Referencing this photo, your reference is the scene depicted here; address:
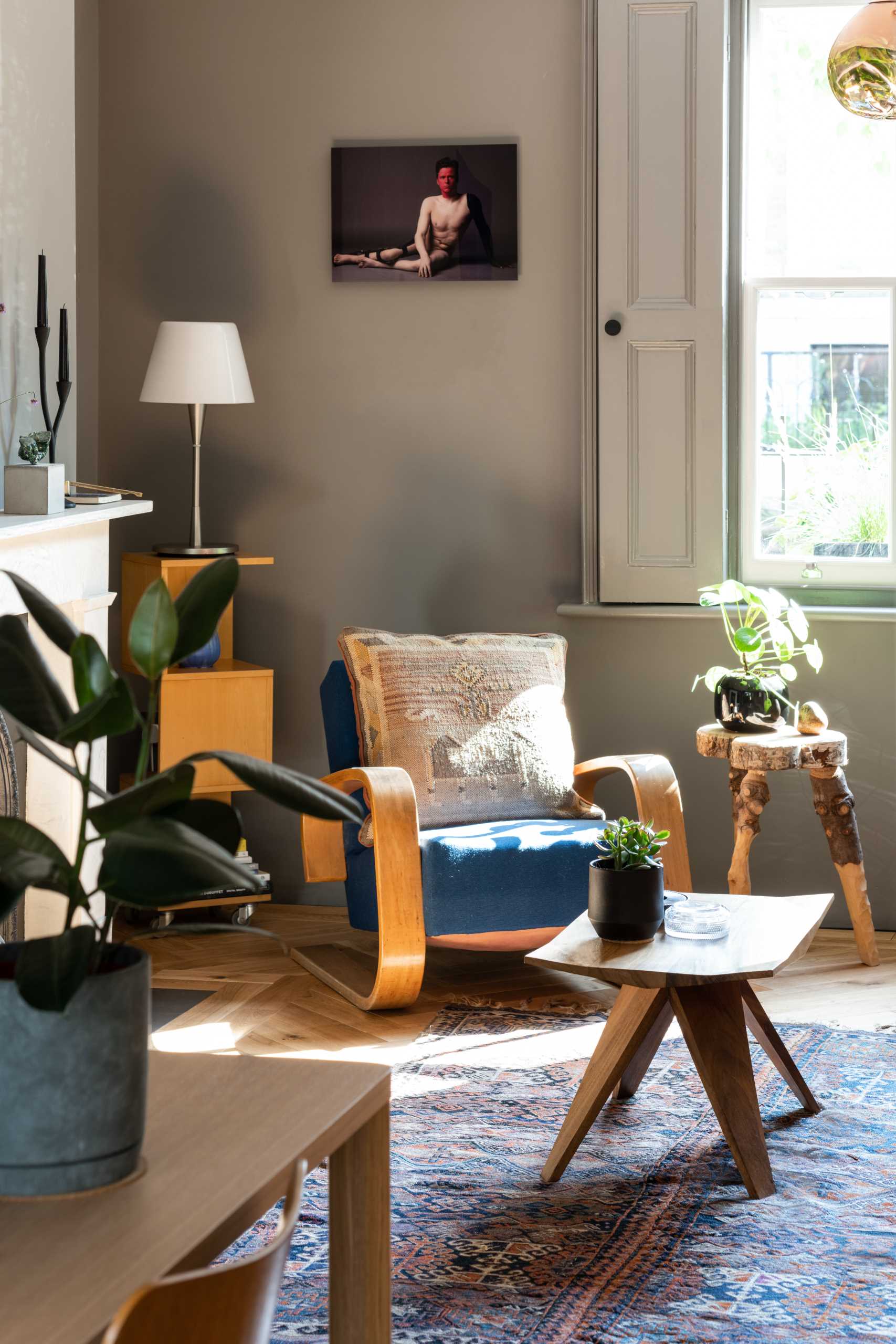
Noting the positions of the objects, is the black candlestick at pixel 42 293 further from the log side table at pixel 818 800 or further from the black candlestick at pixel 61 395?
the log side table at pixel 818 800

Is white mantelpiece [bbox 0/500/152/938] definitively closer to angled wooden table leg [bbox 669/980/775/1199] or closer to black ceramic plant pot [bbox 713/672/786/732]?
angled wooden table leg [bbox 669/980/775/1199]

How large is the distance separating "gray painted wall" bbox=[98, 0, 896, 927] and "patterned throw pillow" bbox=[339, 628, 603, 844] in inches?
24.7

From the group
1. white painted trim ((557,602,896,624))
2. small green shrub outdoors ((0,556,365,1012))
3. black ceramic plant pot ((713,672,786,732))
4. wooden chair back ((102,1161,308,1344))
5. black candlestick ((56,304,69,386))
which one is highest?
black candlestick ((56,304,69,386))

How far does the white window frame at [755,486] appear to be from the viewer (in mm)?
4695

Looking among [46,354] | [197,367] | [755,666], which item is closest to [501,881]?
[755,666]

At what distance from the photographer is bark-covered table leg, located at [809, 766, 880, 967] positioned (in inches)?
168

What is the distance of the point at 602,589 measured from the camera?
4.80 metres

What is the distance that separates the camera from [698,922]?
2.92 meters

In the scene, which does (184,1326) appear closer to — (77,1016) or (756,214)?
(77,1016)

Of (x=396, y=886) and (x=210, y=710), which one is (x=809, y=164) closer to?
(x=210, y=710)

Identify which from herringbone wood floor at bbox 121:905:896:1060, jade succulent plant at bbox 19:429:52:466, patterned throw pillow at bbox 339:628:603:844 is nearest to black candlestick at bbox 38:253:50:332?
jade succulent plant at bbox 19:429:52:466

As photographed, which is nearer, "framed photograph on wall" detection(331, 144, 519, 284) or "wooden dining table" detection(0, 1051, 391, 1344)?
"wooden dining table" detection(0, 1051, 391, 1344)

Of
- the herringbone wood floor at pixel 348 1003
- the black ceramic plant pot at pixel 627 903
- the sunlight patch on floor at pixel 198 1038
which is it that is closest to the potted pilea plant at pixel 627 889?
the black ceramic plant pot at pixel 627 903

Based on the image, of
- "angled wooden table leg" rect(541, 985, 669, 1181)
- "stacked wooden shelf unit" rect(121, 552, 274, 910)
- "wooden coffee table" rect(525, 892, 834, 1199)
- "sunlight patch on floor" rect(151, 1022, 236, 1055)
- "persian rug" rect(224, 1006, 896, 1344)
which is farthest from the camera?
"stacked wooden shelf unit" rect(121, 552, 274, 910)
